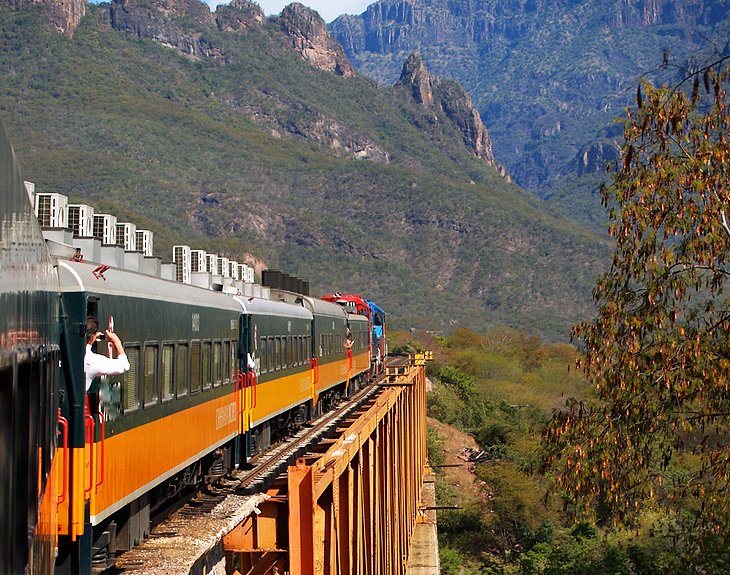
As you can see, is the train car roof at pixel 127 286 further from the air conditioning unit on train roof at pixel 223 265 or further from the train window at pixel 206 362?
the air conditioning unit on train roof at pixel 223 265

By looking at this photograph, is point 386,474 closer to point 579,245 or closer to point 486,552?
point 486,552

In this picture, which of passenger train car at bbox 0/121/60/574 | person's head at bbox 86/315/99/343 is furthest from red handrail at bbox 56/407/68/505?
passenger train car at bbox 0/121/60/574

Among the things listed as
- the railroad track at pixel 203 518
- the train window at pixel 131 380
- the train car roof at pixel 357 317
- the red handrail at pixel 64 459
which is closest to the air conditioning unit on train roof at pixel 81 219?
the railroad track at pixel 203 518

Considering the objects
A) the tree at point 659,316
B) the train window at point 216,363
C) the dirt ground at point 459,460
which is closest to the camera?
the train window at point 216,363

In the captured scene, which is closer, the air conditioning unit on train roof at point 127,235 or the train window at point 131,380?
the train window at point 131,380

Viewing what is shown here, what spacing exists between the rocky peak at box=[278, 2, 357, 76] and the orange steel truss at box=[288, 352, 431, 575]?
526ft

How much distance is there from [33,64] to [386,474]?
122359 mm

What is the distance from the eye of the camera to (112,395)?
792 cm

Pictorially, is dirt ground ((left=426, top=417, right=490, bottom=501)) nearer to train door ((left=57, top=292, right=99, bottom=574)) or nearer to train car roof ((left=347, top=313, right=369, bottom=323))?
train car roof ((left=347, top=313, right=369, bottom=323))

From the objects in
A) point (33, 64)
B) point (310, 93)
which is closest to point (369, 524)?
point (33, 64)

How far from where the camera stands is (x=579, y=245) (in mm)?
124875

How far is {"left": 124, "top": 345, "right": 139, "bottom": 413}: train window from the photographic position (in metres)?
8.50

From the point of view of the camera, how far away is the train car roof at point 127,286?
7070 millimetres

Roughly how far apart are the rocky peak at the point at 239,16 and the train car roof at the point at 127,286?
17186 cm
